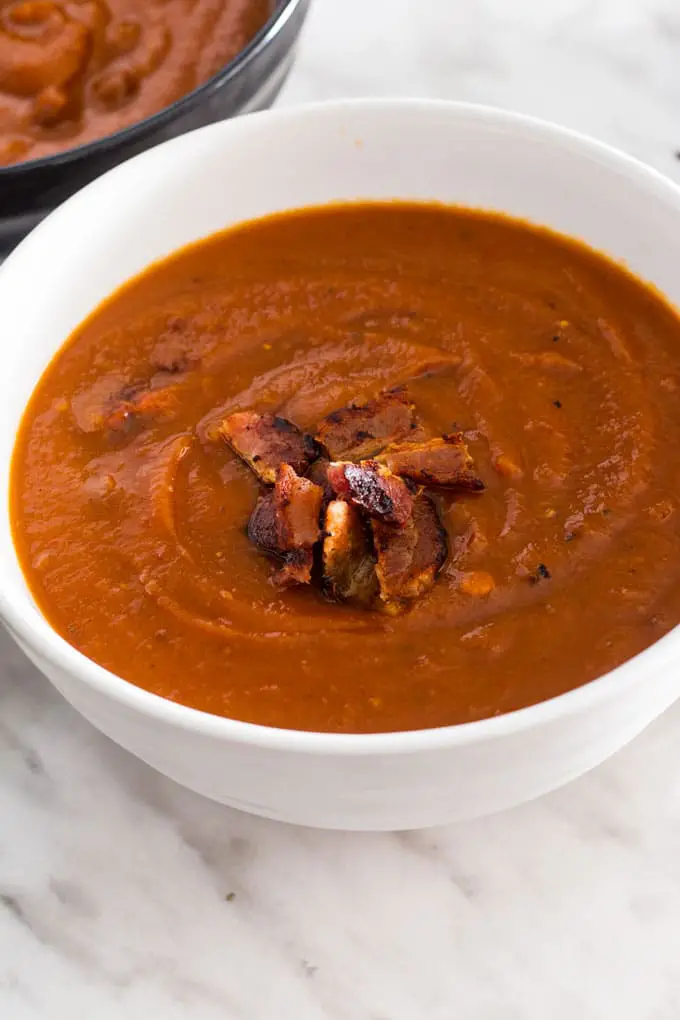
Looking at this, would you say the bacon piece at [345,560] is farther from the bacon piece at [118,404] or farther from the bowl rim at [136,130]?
the bowl rim at [136,130]

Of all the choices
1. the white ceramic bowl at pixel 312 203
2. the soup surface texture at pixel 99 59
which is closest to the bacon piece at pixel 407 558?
the white ceramic bowl at pixel 312 203

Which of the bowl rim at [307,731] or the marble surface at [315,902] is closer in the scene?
the bowl rim at [307,731]

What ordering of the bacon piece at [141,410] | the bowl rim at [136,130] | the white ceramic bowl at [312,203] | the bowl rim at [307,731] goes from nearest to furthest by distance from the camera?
the bowl rim at [307,731] → the white ceramic bowl at [312,203] → the bacon piece at [141,410] → the bowl rim at [136,130]

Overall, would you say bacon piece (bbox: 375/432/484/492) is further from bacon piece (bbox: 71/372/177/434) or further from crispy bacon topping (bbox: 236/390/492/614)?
bacon piece (bbox: 71/372/177/434)

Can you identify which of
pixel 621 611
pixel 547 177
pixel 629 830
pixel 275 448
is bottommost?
pixel 629 830

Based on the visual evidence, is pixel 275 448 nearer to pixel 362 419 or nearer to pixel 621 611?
pixel 362 419

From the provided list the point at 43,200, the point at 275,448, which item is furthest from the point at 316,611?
the point at 43,200

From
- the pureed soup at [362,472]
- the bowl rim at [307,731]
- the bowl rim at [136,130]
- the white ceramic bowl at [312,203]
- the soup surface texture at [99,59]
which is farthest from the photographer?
the soup surface texture at [99,59]
